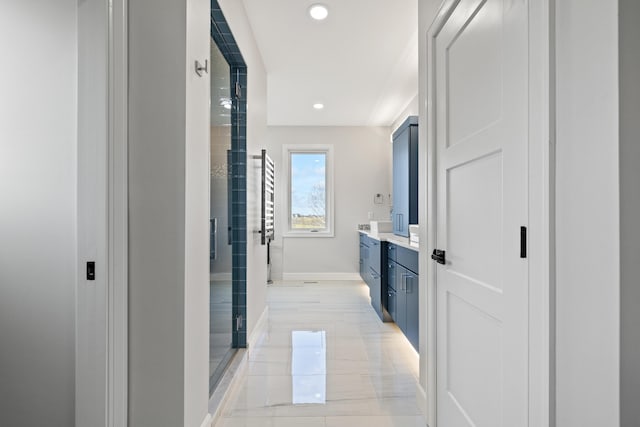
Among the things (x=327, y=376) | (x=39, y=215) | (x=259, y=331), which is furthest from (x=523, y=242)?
(x=259, y=331)

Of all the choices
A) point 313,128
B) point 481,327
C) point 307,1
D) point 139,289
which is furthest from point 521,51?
point 313,128

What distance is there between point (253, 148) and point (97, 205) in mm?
1871

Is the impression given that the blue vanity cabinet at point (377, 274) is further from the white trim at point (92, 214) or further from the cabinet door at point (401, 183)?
the white trim at point (92, 214)

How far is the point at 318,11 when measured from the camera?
2.78 metres

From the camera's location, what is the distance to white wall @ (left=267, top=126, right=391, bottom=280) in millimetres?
6145

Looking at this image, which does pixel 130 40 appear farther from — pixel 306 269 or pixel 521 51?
pixel 306 269

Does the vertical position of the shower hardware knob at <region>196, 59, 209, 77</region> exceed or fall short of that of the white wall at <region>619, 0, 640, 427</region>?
A: it exceeds it

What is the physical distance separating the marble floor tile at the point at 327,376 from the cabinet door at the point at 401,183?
1.03 metres

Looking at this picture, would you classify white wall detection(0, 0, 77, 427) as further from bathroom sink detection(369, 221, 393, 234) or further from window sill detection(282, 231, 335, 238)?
window sill detection(282, 231, 335, 238)

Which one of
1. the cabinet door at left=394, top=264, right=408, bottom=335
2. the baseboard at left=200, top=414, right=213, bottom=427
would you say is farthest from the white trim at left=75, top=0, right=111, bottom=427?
the cabinet door at left=394, top=264, right=408, bottom=335

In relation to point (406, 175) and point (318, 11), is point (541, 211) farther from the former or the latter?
point (406, 175)

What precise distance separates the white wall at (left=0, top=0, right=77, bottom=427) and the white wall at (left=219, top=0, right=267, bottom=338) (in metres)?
1.30

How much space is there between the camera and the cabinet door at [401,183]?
377cm

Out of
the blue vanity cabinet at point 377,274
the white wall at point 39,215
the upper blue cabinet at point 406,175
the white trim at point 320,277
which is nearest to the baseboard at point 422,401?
the white wall at point 39,215
